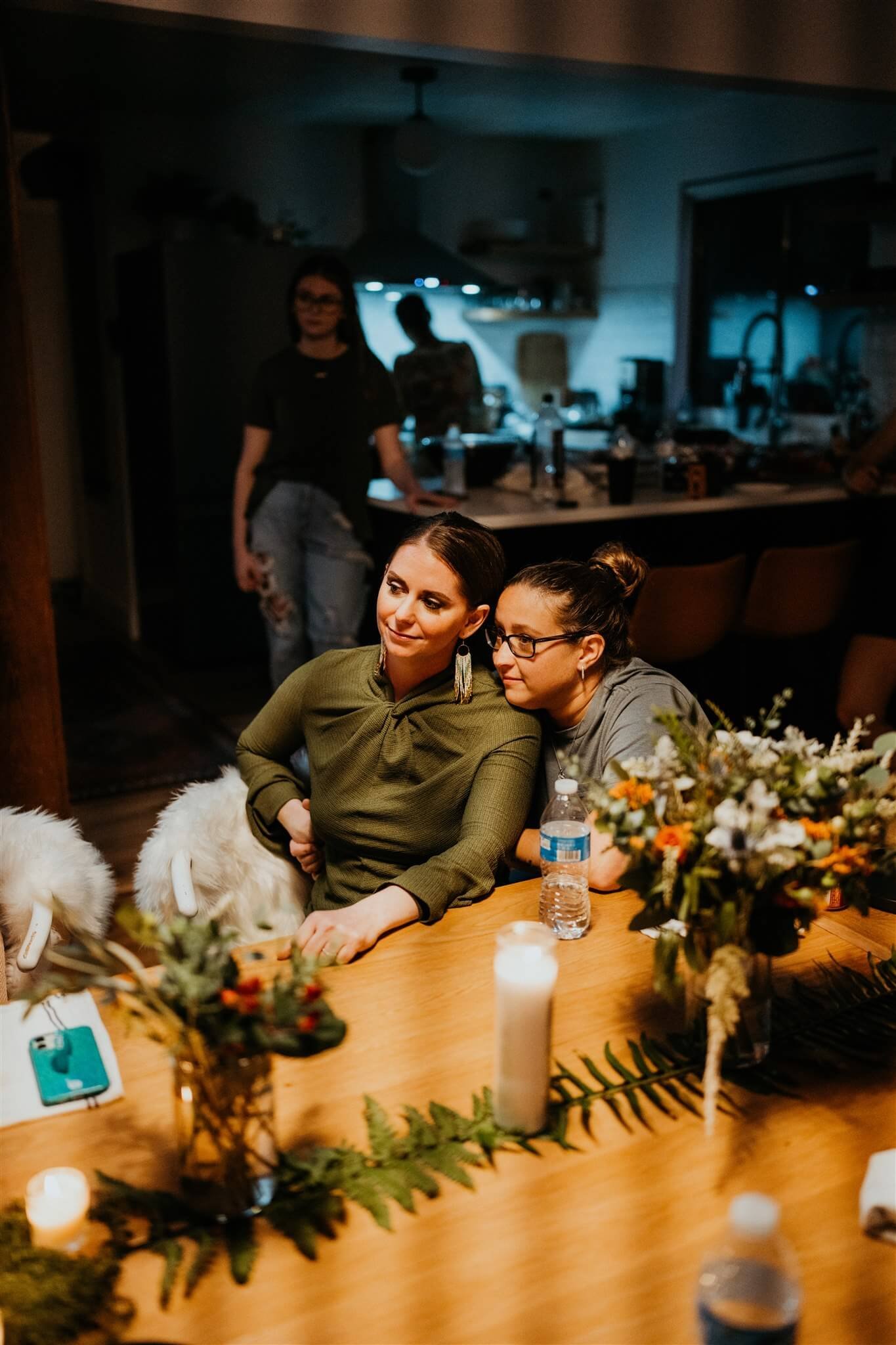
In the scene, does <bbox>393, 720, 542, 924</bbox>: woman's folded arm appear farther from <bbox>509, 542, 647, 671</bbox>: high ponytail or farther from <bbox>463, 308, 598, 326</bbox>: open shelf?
<bbox>463, 308, 598, 326</bbox>: open shelf

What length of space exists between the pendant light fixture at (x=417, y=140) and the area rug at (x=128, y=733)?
8.64 feet

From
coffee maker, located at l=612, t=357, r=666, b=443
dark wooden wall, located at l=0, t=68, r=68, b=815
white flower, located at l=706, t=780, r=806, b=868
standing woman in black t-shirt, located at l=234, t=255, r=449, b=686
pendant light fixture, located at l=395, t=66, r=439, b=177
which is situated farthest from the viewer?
coffee maker, located at l=612, t=357, r=666, b=443

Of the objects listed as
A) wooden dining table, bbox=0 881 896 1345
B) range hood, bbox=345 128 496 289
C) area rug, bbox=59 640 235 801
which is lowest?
area rug, bbox=59 640 235 801

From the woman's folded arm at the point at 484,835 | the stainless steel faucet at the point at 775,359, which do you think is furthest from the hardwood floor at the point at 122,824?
the stainless steel faucet at the point at 775,359

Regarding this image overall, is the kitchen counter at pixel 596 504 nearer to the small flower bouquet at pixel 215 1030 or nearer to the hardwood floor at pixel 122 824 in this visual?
the hardwood floor at pixel 122 824

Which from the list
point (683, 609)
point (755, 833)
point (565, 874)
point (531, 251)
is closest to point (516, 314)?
point (531, 251)

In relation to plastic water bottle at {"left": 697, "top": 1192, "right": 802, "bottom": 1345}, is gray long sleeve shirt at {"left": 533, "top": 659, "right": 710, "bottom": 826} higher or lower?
higher

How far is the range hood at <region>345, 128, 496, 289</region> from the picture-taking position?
6.36 metres

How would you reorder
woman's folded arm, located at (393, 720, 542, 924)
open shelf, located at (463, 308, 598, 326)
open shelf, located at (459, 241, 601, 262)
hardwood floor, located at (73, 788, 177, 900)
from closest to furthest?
woman's folded arm, located at (393, 720, 542, 924) → hardwood floor, located at (73, 788, 177, 900) → open shelf, located at (459, 241, 601, 262) → open shelf, located at (463, 308, 598, 326)

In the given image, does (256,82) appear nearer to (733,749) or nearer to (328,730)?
(328,730)

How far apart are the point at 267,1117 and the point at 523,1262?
0.85ft

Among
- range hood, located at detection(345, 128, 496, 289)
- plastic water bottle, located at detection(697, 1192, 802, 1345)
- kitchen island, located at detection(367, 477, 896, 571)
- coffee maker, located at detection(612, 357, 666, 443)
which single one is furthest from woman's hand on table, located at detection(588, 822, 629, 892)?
coffee maker, located at detection(612, 357, 666, 443)

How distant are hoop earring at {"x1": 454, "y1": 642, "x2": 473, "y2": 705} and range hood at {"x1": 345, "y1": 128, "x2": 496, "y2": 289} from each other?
4.90m

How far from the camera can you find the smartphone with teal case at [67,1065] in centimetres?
128
